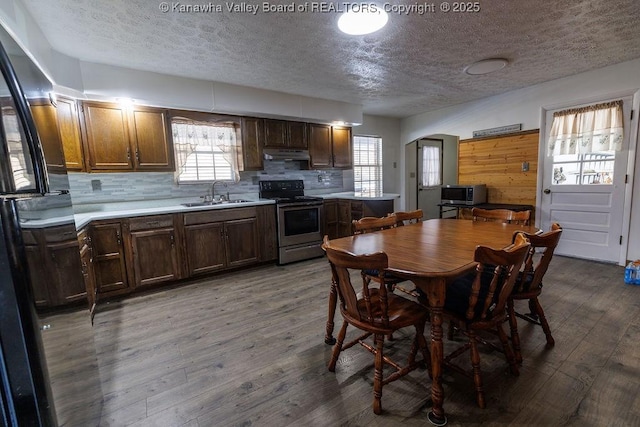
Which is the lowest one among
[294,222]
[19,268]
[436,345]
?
[436,345]

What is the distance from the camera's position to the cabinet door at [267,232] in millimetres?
3875

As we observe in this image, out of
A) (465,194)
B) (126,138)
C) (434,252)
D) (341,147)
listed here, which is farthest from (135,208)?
(465,194)

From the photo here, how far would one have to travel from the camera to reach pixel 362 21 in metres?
2.16

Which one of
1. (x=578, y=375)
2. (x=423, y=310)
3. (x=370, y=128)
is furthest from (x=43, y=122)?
(x=370, y=128)

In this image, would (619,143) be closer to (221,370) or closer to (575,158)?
(575,158)

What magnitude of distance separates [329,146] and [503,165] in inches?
106

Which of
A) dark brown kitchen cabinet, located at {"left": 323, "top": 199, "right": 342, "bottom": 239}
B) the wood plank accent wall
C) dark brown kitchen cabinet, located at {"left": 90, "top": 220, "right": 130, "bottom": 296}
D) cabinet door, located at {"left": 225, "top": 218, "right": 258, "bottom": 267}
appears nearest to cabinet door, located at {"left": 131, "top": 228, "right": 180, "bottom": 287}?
dark brown kitchen cabinet, located at {"left": 90, "top": 220, "right": 130, "bottom": 296}

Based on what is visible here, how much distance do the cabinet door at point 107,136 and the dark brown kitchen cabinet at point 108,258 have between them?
0.67 m

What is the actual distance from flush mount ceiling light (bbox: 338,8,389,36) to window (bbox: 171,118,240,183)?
2.16m

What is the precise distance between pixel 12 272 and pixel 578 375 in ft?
8.69

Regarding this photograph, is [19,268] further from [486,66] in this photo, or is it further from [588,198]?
[588,198]

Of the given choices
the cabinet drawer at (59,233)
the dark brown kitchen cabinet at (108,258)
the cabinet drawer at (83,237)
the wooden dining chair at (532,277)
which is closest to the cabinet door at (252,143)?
the dark brown kitchen cabinet at (108,258)

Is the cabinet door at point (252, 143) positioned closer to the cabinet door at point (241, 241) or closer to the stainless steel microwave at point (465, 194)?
the cabinet door at point (241, 241)

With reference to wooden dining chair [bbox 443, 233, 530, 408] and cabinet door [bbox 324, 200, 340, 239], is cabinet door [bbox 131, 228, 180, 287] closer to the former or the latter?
cabinet door [bbox 324, 200, 340, 239]
